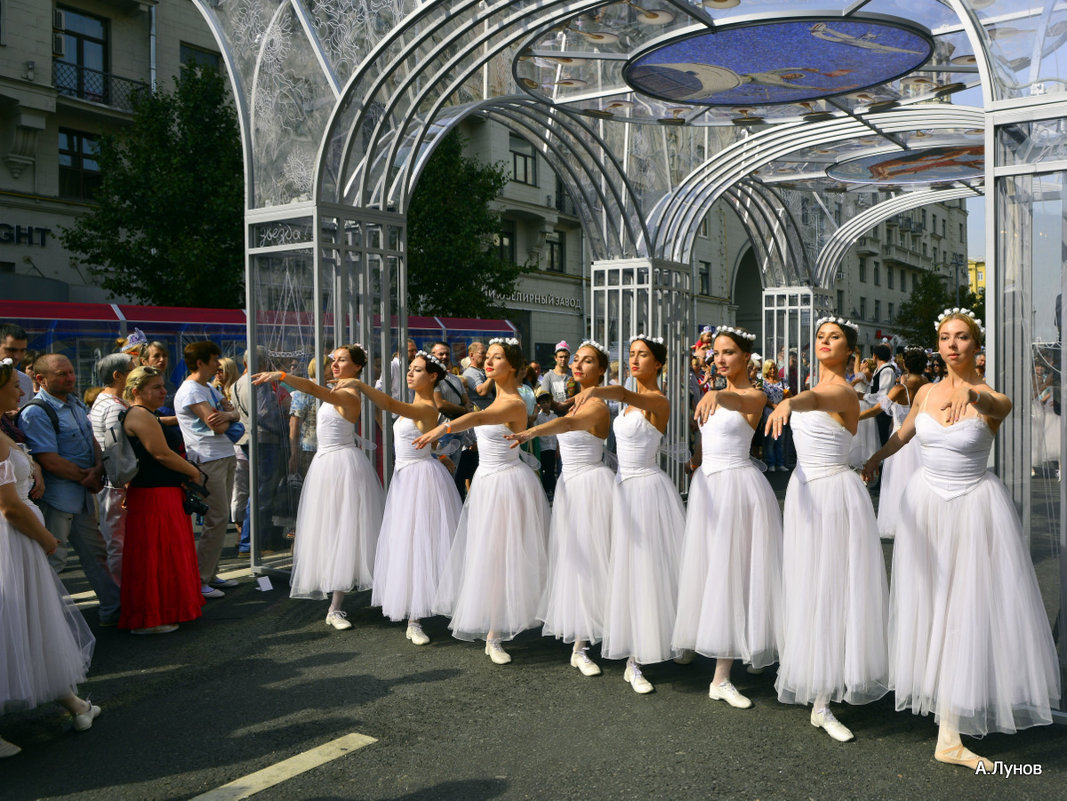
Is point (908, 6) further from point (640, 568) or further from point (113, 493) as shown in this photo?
point (113, 493)

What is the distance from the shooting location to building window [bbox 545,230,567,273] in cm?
3666

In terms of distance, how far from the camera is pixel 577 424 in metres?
5.48

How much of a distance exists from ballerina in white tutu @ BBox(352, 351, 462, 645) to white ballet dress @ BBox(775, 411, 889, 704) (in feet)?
7.98

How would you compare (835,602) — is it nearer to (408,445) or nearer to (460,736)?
(460,736)

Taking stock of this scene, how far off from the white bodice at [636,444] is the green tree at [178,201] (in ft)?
54.5

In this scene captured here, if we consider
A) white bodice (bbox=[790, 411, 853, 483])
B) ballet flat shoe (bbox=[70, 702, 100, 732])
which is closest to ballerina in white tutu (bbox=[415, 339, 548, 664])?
white bodice (bbox=[790, 411, 853, 483])

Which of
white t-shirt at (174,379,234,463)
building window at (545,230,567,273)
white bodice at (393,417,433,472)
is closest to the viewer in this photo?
white bodice at (393,417,433,472)

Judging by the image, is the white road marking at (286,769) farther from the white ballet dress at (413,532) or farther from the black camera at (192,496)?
the black camera at (192,496)

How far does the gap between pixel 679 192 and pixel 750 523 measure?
882cm

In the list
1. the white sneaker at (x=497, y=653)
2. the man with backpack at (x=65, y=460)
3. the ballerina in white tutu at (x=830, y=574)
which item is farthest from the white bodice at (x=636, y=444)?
the man with backpack at (x=65, y=460)

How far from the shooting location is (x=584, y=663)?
219 inches

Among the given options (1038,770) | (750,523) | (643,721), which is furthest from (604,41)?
(1038,770)

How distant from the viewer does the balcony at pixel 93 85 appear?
23.2 metres

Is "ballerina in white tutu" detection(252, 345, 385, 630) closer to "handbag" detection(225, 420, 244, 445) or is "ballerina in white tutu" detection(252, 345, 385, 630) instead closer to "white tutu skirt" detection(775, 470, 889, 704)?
"handbag" detection(225, 420, 244, 445)
